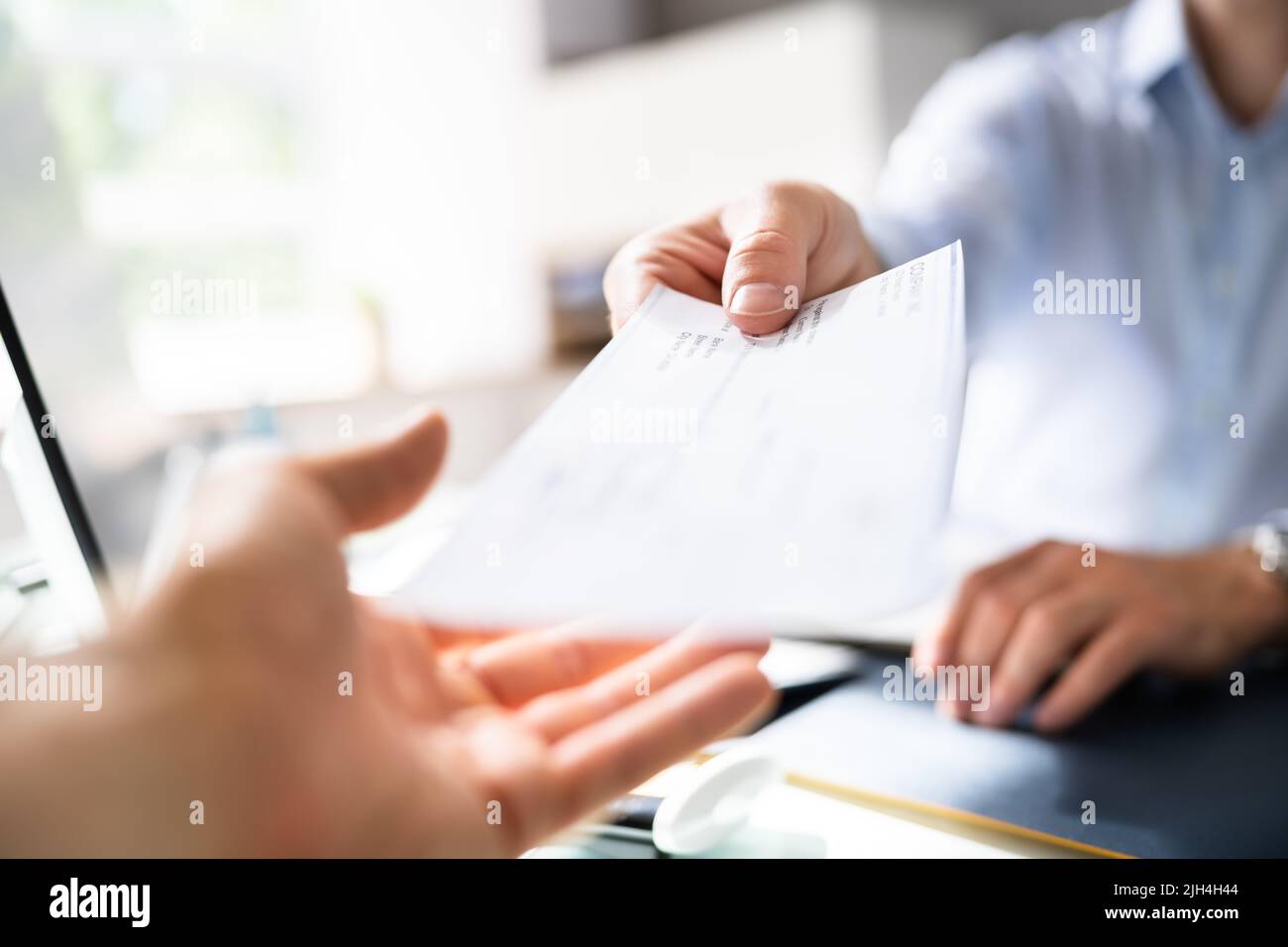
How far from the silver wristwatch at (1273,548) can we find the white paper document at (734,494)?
18.3 inches

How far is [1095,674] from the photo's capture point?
1.53ft

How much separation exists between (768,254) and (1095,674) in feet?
0.90

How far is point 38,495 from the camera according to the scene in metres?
0.42

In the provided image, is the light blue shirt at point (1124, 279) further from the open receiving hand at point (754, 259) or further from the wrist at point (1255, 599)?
the open receiving hand at point (754, 259)

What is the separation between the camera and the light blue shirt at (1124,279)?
0.85 meters

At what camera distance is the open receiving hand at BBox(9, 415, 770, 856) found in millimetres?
262

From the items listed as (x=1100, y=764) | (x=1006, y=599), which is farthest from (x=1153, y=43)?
(x=1100, y=764)

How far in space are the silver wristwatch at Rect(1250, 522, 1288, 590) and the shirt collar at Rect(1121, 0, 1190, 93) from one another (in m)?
0.46

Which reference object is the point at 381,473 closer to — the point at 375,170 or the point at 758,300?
the point at 758,300

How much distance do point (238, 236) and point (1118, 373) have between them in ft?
5.55

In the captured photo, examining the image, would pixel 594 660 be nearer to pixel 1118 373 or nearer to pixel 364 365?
pixel 1118 373
